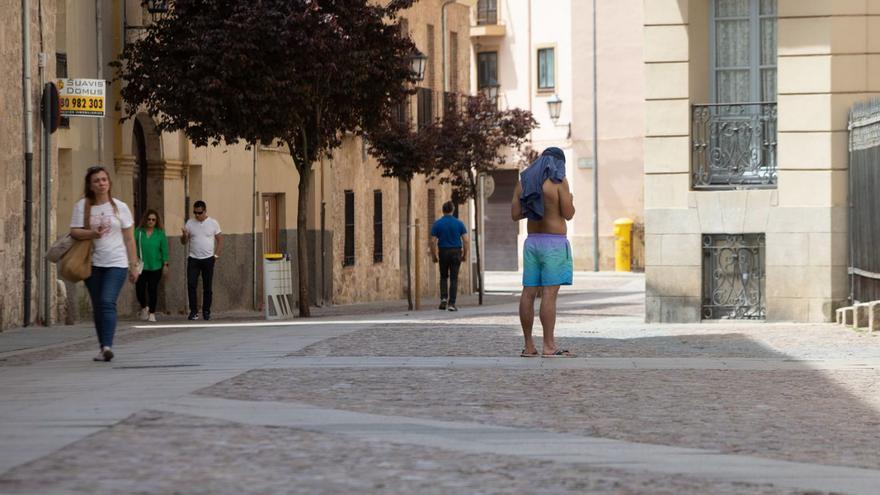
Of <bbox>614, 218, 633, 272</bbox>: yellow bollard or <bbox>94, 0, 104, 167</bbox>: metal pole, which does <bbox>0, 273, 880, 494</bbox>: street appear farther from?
<bbox>614, 218, 633, 272</bbox>: yellow bollard

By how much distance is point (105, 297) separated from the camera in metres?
15.7

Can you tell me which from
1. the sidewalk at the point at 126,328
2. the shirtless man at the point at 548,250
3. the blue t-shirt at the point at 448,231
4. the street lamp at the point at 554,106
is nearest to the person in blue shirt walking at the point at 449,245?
the blue t-shirt at the point at 448,231

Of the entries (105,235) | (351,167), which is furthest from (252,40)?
(351,167)

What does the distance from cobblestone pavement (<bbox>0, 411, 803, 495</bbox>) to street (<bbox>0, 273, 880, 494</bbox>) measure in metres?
0.02

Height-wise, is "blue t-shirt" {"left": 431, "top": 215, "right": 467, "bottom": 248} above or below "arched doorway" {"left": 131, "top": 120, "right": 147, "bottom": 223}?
below

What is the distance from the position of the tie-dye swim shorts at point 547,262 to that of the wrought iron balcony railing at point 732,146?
6792 millimetres

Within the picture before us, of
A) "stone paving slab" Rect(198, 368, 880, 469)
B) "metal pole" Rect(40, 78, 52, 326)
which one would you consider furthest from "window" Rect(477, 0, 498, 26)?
"stone paving slab" Rect(198, 368, 880, 469)

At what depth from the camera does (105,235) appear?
15.7 meters

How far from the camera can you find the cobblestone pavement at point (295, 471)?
26.1 feet

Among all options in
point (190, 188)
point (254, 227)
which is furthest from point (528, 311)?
point (254, 227)

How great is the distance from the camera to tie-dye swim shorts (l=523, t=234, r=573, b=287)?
51.6ft

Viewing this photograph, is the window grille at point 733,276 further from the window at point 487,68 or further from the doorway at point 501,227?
the window at point 487,68

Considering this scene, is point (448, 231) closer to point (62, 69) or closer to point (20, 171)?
point (62, 69)

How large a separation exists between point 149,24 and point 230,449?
20017mm
